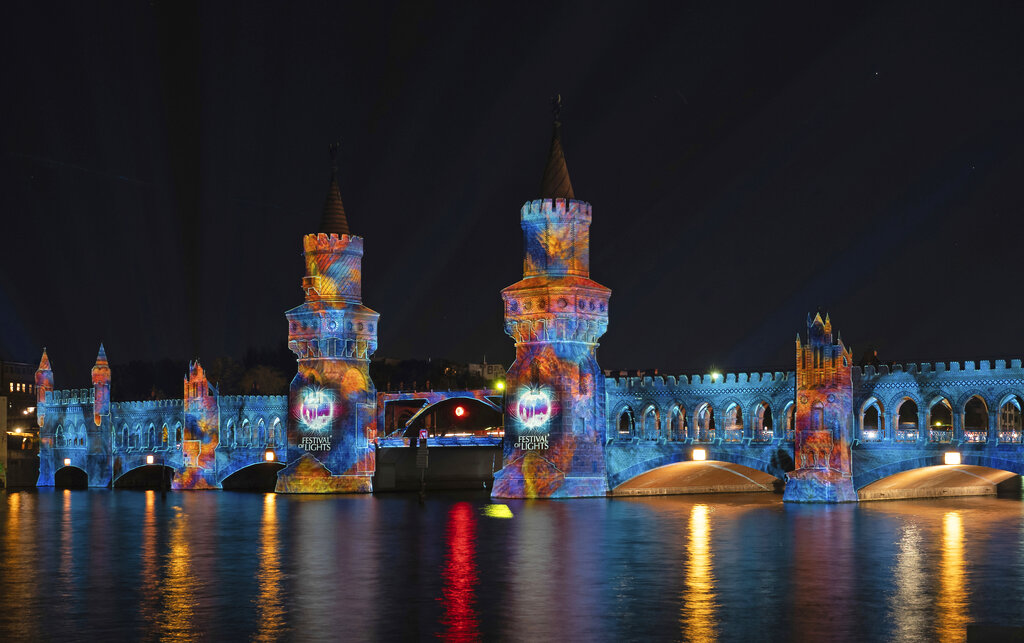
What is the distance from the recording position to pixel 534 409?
8069 centimetres

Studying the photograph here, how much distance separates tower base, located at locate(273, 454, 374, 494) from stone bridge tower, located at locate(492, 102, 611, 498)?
16304 mm

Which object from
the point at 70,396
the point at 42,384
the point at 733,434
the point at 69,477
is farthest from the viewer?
the point at 42,384

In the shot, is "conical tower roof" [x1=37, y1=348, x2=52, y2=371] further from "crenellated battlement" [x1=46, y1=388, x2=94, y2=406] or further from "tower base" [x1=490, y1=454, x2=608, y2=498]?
"tower base" [x1=490, y1=454, x2=608, y2=498]

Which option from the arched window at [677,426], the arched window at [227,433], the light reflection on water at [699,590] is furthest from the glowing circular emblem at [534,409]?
the arched window at [227,433]

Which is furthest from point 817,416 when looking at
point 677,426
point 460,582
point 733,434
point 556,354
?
point 460,582

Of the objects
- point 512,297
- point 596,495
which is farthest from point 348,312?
point 596,495

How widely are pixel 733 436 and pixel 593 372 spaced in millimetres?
11190

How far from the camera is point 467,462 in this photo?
10675 centimetres

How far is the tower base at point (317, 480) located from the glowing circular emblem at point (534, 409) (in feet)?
58.8

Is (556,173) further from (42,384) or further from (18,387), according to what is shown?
(18,387)

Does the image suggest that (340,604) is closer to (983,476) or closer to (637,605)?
(637,605)

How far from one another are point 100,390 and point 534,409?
53.4 metres

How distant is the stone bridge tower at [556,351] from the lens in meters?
79.9

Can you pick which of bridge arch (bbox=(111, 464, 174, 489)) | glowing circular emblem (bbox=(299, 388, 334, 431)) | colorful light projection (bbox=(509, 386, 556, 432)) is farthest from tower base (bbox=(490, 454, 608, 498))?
bridge arch (bbox=(111, 464, 174, 489))
